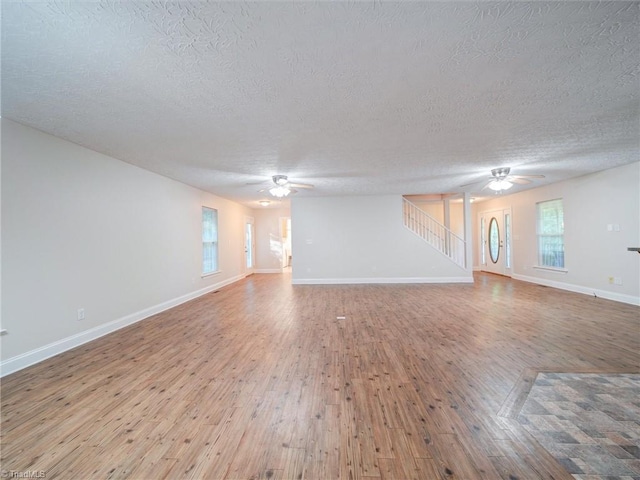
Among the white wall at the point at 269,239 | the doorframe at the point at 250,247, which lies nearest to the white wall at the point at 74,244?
the doorframe at the point at 250,247

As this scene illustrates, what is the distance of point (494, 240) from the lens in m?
8.88

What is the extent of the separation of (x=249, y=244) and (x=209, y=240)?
301 cm

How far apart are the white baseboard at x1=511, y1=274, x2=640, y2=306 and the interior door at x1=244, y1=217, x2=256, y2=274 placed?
8607mm

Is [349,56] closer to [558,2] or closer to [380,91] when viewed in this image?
[380,91]

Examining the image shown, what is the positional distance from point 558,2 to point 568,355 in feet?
10.6

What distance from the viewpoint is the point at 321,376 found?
2.48m

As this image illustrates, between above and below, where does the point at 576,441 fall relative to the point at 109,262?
below

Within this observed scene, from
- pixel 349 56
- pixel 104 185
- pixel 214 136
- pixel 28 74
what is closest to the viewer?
pixel 349 56

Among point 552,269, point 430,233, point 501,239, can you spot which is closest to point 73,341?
point 430,233

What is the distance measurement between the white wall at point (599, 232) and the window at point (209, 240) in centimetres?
846

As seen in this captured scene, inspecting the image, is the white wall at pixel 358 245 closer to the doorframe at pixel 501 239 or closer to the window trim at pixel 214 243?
the window trim at pixel 214 243

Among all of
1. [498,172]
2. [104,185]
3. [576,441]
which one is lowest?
[576,441]

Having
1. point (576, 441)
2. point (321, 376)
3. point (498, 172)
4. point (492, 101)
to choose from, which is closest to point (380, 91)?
point (492, 101)

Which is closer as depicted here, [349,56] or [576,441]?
[576,441]
